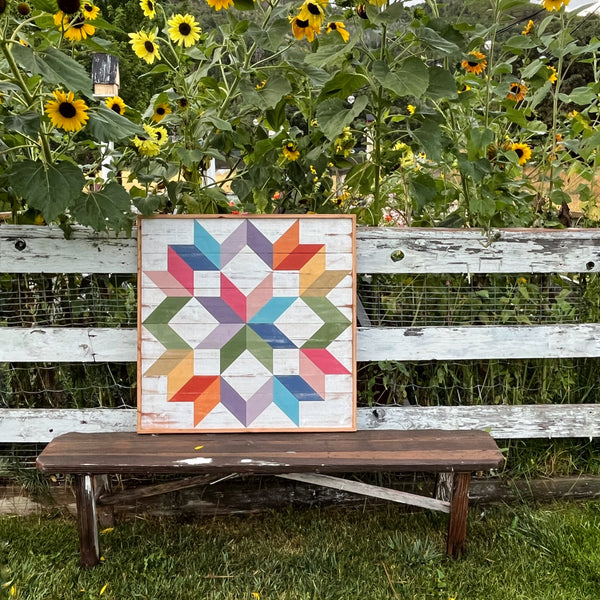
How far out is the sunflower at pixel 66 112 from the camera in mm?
2014

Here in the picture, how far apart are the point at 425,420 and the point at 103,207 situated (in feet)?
4.73

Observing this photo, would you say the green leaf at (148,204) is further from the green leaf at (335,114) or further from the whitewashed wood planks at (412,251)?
the green leaf at (335,114)

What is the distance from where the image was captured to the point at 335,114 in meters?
2.21

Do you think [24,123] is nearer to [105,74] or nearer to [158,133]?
[158,133]

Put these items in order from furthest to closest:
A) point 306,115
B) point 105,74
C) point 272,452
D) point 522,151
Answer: point 105,74 < point 522,151 < point 306,115 < point 272,452

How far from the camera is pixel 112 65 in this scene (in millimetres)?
3594

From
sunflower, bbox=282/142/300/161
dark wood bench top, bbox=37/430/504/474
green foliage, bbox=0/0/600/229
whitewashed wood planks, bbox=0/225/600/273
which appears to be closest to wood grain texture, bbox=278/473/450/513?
dark wood bench top, bbox=37/430/504/474

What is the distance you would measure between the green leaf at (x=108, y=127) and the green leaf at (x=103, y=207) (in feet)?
0.60

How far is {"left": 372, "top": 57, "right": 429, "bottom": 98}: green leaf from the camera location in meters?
2.01

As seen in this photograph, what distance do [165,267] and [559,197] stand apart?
1590mm

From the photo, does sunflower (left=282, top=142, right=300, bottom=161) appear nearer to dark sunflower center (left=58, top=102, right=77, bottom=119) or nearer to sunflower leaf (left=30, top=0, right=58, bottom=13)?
dark sunflower center (left=58, top=102, right=77, bottom=119)

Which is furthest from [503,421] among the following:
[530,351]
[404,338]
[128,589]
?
[128,589]

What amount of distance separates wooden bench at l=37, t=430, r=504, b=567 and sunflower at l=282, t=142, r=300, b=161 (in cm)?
105

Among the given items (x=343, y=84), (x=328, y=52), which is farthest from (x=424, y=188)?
A: (x=328, y=52)
